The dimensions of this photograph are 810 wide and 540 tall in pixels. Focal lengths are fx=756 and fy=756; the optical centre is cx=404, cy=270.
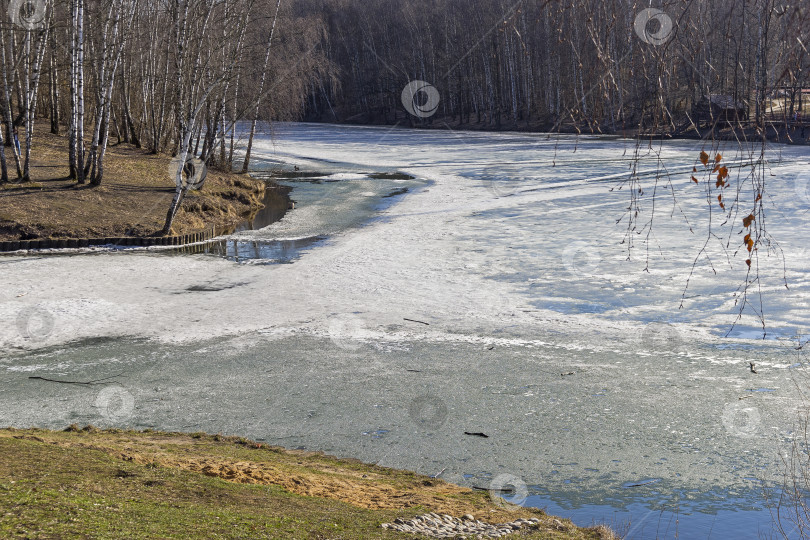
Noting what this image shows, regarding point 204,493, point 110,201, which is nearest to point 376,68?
point 110,201

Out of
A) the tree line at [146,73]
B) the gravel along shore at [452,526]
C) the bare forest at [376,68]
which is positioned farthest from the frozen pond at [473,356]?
the tree line at [146,73]

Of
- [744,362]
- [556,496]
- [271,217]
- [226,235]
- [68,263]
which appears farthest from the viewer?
[271,217]

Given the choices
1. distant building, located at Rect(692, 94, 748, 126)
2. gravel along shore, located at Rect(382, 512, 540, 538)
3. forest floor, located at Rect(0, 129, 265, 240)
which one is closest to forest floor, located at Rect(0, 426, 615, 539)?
gravel along shore, located at Rect(382, 512, 540, 538)

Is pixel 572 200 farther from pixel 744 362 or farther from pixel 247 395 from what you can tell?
pixel 247 395

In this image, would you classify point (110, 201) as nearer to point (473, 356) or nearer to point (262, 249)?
point (262, 249)

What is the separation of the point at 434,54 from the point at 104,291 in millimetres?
55709

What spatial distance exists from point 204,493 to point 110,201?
15.3 metres

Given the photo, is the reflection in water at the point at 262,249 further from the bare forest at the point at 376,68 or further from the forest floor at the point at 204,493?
the forest floor at the point at 204,493

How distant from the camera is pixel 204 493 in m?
4.29

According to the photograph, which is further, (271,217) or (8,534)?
(271,217)

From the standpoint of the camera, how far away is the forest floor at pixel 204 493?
3406mm

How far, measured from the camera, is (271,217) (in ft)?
68.8

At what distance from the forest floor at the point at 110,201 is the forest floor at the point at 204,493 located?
10.8 meters

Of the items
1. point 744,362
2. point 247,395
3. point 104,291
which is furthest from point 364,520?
point 104,291
